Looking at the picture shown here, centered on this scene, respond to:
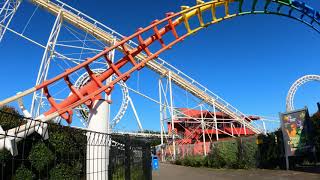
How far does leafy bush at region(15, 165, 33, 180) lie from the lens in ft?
23.1

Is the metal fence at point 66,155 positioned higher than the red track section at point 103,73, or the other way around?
the red track section at point 103,73

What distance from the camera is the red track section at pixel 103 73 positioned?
1010cm

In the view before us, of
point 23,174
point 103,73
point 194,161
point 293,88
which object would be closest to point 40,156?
point 23,174

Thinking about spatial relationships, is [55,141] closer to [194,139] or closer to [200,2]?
[200,2]

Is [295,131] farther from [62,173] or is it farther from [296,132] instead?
[62,173]

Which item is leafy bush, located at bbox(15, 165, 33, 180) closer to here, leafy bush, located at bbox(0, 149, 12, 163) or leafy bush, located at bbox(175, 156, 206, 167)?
leafy bush, located at bbox(0, 149, 12, 163)

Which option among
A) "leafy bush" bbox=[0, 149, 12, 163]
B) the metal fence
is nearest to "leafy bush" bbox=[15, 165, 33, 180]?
the metal fence

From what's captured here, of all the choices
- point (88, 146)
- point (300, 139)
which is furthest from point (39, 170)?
point (300, 139)

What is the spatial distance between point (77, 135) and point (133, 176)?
1726mm

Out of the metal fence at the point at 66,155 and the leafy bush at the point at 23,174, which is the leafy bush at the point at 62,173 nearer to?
the metal fence at the point at 66,155

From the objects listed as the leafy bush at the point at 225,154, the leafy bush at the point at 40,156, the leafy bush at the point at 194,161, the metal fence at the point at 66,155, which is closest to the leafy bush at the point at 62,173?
the metal fence at the point at 66,155

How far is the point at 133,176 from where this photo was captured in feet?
28.0

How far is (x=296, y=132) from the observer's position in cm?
1622

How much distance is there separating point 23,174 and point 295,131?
39.3 ft
